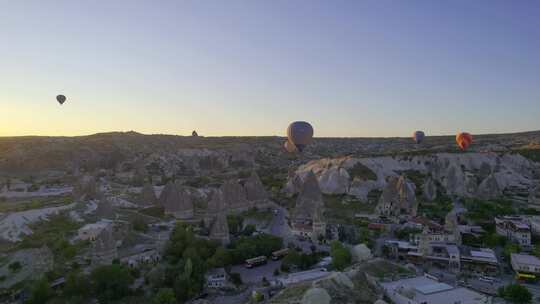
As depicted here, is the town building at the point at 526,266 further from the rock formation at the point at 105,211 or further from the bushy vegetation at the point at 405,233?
the rock formation at the point at 105,211

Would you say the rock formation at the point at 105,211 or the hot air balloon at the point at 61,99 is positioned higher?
the hot air balloon at the point at 61,99

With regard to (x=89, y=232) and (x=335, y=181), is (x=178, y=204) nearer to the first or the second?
(x=89, y=232)

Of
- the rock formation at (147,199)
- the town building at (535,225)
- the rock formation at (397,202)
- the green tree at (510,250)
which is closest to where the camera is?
the green tree at (510,250)

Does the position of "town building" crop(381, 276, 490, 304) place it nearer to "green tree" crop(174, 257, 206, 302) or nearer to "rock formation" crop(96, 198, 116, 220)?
"green tree" crop(174, 257, 206, 302)

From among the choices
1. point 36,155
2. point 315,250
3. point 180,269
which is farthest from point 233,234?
point 36,155

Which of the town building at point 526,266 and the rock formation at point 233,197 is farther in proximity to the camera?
the rock formation at point 233,197

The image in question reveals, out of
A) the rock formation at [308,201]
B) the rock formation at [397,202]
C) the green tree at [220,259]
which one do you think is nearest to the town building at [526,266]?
the rock formation at [397,202]
